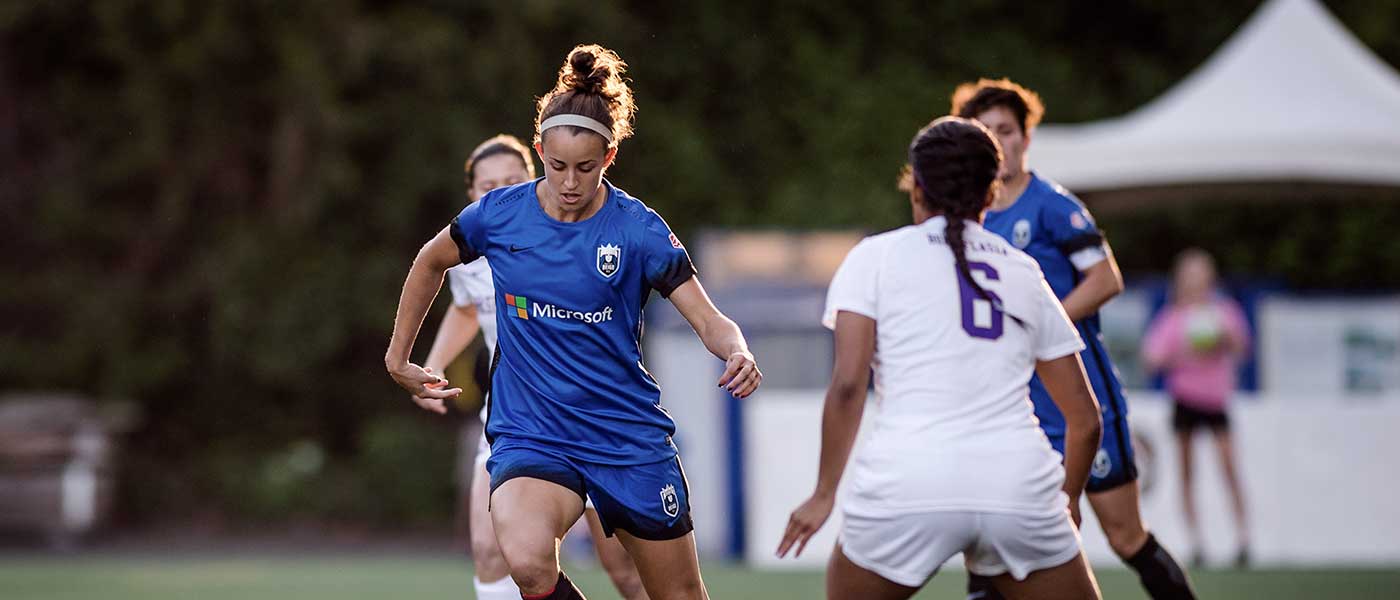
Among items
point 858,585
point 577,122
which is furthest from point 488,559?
point 858,585

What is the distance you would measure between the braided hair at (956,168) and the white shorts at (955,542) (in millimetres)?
760

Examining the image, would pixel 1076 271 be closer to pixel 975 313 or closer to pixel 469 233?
pixel 975 313

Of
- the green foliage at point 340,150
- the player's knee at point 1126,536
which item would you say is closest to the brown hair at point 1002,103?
the player's knee at point 1126,536

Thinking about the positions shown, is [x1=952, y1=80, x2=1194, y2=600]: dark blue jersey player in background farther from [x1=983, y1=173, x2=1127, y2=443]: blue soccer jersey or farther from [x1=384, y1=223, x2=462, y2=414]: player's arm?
[x1=384, y1=223, x2=462, y2=414]: player's arm

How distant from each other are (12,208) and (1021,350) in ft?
55.3

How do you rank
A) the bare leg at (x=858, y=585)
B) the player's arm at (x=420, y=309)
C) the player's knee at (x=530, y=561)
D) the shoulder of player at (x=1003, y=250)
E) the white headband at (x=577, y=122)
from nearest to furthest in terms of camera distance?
the bare leg at (x=858, y=585) < the shoulder of player at (x=1003, y=250) < the player's knee at (x=530, y=561) < the white headband at (x=577, y=122) < the player's arm at (x=420, y=309)

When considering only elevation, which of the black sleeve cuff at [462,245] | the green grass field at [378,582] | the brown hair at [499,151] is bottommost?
the green grass field at [378,582]

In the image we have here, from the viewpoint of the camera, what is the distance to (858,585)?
14.2 ft

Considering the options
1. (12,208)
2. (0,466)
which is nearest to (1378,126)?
(0,466)

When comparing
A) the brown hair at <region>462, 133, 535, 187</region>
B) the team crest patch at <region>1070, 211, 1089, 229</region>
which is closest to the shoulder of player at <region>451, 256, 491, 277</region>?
the brown hair at <region>462, 133, 535, 187</region>

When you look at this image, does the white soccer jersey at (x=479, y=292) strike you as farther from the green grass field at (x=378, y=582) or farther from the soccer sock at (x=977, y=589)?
the green grass field at (x=378, y=582)

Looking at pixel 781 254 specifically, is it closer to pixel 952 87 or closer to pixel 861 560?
pixel 952 87

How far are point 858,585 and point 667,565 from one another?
2.79 ft

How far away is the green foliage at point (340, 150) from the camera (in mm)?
17734
